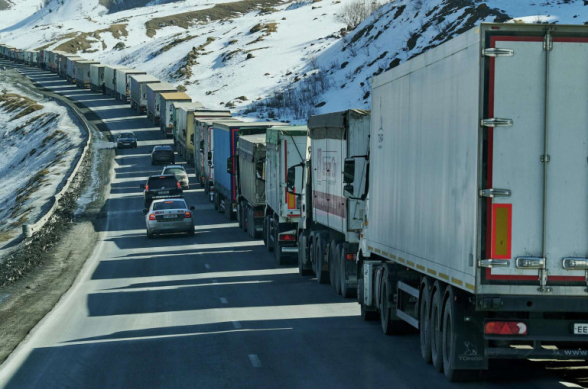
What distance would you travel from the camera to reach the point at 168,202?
1458 inches

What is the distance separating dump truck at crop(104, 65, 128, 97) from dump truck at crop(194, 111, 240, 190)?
62595 millimetres

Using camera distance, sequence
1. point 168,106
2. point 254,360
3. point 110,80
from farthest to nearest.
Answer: point 110,80 < point 168,106 < point 254,360

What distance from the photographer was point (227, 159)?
38.6m


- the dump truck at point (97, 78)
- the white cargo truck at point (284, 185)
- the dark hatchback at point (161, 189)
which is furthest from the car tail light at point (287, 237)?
the dump truck at point (97, 78)

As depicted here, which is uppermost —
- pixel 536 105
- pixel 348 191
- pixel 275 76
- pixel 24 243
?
pixel 275 76

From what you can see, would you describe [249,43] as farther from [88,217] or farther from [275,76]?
[88,217]

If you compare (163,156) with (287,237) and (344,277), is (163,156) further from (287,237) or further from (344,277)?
(344,277)

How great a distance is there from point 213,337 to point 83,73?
122438mm

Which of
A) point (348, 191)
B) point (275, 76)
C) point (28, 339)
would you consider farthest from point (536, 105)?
point (275, 76)

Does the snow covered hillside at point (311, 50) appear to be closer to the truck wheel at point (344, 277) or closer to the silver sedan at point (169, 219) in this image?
the silver sedan at point (169, 219)

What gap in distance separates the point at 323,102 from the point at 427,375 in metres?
77.5

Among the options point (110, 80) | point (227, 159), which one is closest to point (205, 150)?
point (227, 159)

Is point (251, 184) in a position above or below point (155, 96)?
below

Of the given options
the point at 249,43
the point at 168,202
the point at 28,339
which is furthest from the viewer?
the point at 249,43
